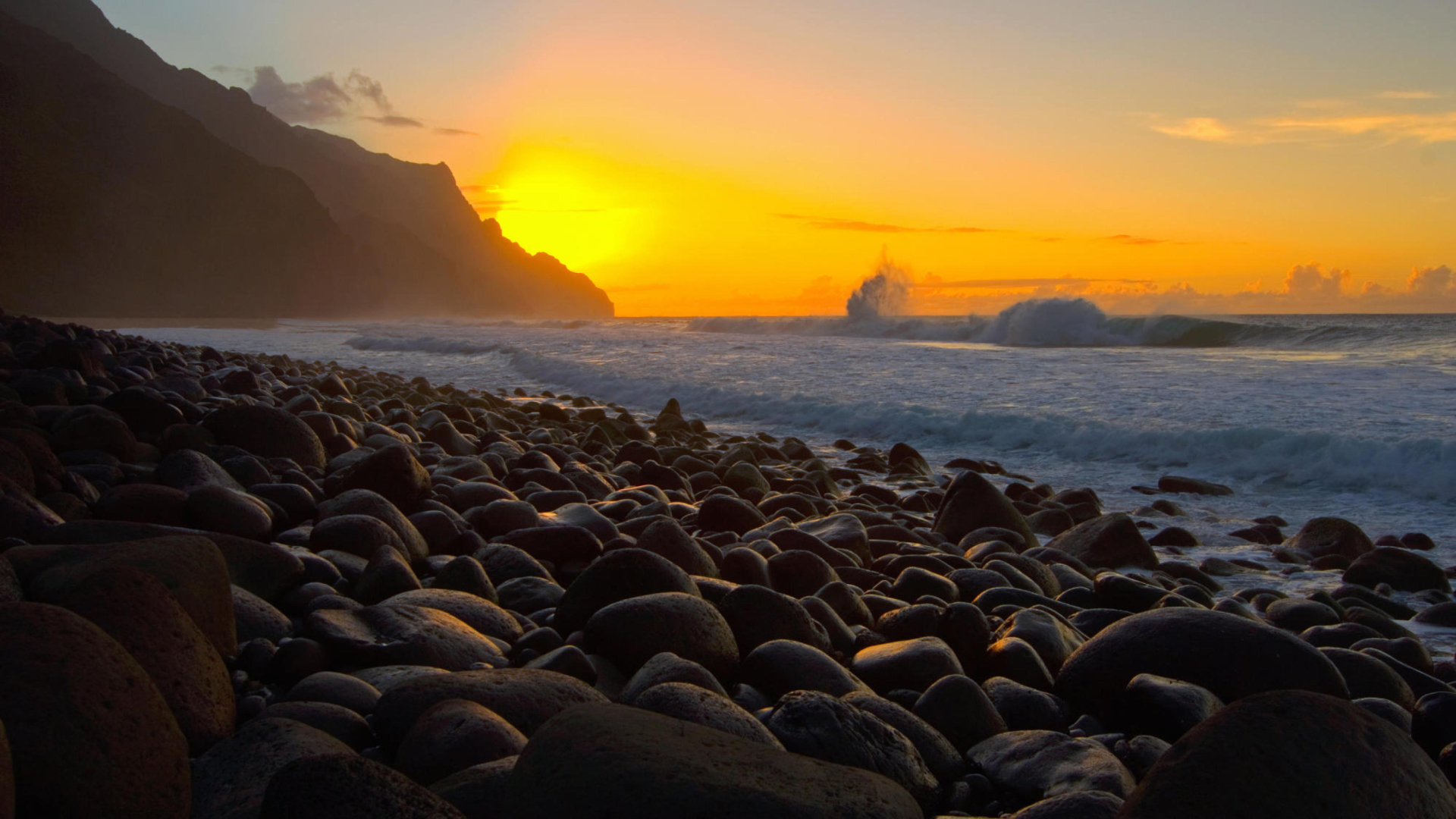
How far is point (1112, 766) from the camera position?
2059 mm

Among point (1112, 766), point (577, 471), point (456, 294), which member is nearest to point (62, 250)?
point (456, 294)

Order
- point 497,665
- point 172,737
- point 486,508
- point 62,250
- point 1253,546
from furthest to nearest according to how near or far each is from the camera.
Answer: point 62,250 → point 1253,546 → point 486,508 → point 497,665 → point 172,737

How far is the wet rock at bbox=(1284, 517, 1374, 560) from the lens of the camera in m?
5.10

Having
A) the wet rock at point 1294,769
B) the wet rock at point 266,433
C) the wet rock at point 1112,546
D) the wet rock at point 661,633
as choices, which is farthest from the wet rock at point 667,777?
the wet rock at point 266,433

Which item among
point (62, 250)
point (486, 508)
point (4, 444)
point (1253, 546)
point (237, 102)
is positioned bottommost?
point (1253, 546)

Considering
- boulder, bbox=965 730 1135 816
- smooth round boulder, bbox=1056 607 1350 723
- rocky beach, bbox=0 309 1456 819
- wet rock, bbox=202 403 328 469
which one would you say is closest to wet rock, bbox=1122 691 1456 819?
rocky beach, bbox=0 309 1456 819

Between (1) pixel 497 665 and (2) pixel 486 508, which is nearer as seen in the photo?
(1) pixel 497 665

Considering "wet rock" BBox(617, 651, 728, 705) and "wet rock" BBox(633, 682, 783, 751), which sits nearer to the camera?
"wet rock" BBox(633, 682, 783, 751)

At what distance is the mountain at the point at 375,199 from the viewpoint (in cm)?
9450

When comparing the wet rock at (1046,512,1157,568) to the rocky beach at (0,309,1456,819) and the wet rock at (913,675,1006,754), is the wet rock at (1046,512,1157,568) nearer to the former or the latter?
the rocky beach at (0,309,1456,819)

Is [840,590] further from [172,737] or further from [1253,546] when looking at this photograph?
[1253,546]

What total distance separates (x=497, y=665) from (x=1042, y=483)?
5.71 m

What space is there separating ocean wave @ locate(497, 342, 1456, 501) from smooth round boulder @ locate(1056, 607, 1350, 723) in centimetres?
519

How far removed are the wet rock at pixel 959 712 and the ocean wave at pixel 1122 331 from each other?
68.0 feet
